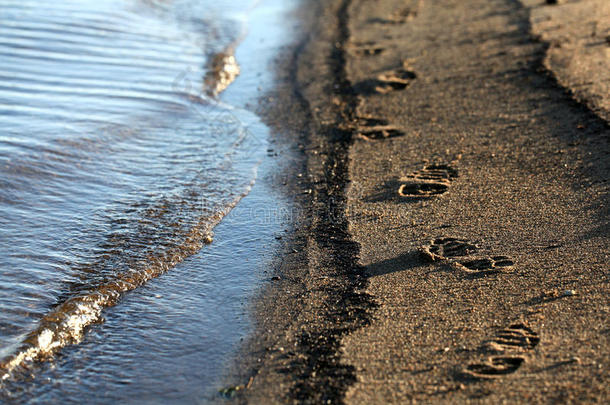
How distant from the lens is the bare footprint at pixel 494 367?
3258 mm

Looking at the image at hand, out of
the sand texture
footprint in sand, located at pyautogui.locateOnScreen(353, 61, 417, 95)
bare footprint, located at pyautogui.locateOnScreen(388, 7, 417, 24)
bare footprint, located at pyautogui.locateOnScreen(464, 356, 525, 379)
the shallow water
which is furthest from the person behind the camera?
bare footprint, located at pyautogui.locateOnScreen(388, 7, 417, 24)

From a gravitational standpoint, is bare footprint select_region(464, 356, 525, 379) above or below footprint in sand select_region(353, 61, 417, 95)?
below

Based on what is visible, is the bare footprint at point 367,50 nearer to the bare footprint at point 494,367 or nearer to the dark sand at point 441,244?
the dark sand at point 441,244

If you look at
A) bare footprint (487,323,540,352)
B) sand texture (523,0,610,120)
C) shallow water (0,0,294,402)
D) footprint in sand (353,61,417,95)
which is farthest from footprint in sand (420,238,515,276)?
footprint in sand (353,61,417,95)

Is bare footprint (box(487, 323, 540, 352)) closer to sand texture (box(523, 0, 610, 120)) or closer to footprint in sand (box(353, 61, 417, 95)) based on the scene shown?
sand texture (box(523, 0, 610, 120))

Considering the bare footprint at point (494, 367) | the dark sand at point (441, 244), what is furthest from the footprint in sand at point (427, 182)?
the bare footprint at point (494, 367)

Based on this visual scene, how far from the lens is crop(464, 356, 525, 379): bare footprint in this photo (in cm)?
326

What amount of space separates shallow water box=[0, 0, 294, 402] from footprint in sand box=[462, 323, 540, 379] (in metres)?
1.29

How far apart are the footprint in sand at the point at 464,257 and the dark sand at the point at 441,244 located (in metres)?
0.01

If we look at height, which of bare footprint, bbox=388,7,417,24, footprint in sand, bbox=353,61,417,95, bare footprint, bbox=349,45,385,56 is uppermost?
bare footprint, bbox=388,7,417,24

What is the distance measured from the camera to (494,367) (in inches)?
130

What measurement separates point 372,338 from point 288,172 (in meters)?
2.57

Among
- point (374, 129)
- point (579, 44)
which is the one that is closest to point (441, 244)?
point (374, 129)

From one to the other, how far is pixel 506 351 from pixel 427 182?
2189 mm
